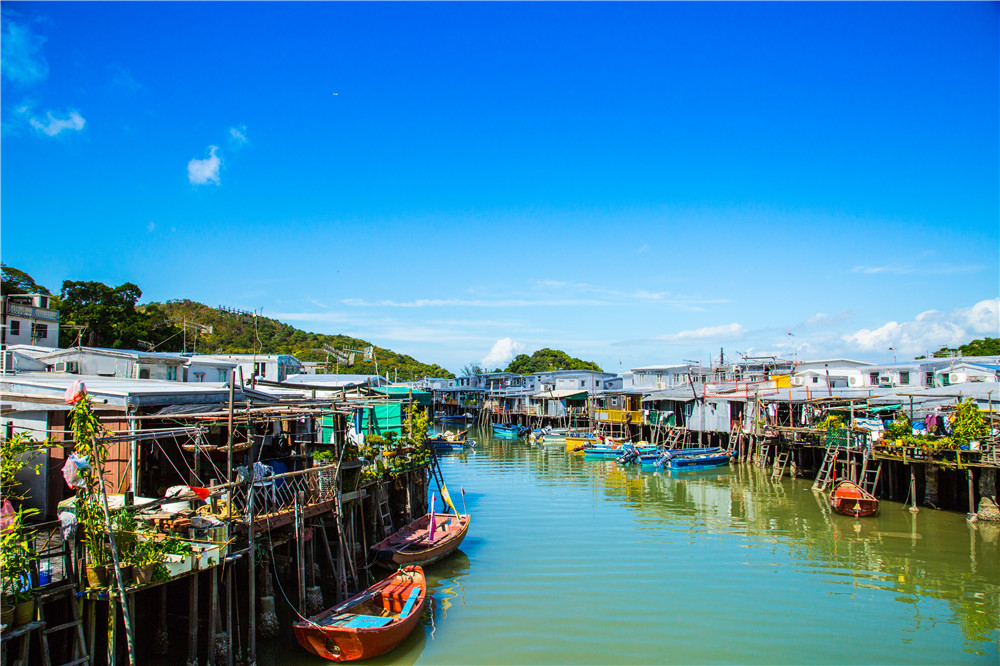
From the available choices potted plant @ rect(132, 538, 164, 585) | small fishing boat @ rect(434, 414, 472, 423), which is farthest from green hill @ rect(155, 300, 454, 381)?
potted plant @ rect(132, 538, 164, 585)

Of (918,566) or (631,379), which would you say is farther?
(631,379)

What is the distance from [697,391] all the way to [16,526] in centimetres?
4409

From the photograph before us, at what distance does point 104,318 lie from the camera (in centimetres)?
4591

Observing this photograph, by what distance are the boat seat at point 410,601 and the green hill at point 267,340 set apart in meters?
52.8

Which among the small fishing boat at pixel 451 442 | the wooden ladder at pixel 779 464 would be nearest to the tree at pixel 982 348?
the wooden ladder at pixel 779 464

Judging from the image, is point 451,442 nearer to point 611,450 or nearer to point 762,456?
point 611,450

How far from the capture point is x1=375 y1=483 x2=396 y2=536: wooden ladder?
1839cm

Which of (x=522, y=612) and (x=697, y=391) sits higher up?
(x=697, y=391)

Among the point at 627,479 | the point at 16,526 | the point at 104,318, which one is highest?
the point at 104,318

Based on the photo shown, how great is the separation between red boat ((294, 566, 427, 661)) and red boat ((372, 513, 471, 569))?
2732 mm

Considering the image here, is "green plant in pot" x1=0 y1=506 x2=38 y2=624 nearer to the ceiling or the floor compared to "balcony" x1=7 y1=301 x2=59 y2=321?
nearer to the floor

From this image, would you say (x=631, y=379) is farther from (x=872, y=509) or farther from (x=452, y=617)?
(x=452, y=617)

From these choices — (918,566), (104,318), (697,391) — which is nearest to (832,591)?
(918,566)

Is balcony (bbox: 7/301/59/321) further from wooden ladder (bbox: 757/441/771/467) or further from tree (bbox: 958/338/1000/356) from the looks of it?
tree (bbox: 958/338/1000/356)
